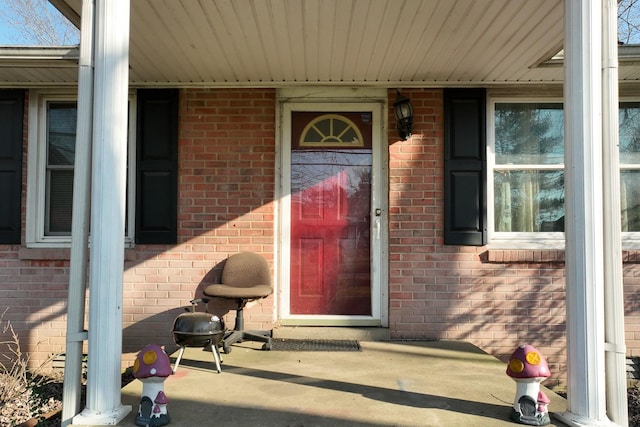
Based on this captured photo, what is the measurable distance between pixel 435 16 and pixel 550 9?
741 millimetres

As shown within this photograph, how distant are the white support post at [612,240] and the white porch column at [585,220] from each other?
0.05 meters

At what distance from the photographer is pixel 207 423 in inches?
96.3

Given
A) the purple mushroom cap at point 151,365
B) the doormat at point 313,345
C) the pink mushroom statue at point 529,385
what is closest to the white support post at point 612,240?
the pink mushroom statue at point 529,385

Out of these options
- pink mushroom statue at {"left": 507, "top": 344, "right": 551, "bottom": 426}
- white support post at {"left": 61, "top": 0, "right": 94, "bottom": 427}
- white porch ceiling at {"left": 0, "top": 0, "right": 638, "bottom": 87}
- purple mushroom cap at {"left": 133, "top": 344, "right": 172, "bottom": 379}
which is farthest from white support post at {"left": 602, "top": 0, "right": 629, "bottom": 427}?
white support post at {"left": 61, "top": 0, "right": 94, "bottom": 427}

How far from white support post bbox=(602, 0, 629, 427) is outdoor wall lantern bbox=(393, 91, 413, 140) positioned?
195cm

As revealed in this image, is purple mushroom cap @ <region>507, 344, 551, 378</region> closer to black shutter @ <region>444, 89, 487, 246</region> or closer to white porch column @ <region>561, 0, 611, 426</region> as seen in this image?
white porch column @ <region>561, 0, 611, 426</region>

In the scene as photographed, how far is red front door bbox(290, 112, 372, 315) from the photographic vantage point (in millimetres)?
4527

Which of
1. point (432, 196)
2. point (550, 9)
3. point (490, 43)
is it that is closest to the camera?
point (550, 9)

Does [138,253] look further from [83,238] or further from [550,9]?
[550,9]

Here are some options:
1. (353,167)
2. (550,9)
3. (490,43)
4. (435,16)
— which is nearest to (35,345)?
(353,167)

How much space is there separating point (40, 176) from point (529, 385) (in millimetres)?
4573

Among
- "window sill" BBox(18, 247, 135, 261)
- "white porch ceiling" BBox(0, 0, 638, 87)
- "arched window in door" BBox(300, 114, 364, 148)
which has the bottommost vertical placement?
"window sill" BBox(18, 247, 135, 261)

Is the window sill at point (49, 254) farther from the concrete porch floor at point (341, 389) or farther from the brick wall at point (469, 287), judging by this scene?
the brick wall at point (469, 287)

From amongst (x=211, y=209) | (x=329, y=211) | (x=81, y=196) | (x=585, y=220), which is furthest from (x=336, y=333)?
(x=81, y=196)
